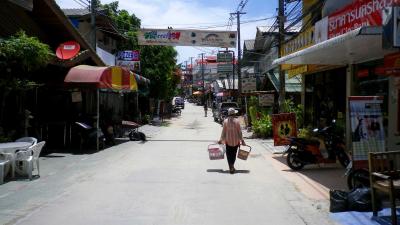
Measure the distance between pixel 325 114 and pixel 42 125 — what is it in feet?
35.7

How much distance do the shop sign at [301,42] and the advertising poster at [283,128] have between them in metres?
3.50

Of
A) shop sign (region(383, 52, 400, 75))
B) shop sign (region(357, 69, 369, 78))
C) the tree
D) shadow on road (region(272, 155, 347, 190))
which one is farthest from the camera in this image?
shop sign (region(357, 69, 369, 78))

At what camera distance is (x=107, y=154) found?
17750 millimetres

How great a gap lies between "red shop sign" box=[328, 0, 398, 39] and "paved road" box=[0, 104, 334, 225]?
4.62 metres

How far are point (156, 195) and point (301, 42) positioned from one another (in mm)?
12737

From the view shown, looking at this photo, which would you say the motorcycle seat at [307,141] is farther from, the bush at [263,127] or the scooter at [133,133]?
the bush at [263,127]

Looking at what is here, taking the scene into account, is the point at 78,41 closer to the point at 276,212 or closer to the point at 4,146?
the point at 4,146

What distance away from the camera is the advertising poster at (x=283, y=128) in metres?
17.0

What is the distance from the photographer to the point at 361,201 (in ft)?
27.6

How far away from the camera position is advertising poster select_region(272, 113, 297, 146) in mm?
16984

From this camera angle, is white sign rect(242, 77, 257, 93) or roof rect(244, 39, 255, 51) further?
roof rect(244, 39, 255, 51)

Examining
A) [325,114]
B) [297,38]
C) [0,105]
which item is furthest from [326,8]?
[0,105]

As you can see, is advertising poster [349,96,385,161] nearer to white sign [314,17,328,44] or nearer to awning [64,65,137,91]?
white sign [314,17,328,44]

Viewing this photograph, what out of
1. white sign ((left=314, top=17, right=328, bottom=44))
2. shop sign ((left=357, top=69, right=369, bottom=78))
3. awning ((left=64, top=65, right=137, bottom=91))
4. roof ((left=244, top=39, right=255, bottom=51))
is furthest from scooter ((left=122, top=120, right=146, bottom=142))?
roof ((left=244, top=39, right=255, bottom=51))
